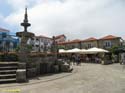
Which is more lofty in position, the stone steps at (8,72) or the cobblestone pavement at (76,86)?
the stone steps at (8,72)

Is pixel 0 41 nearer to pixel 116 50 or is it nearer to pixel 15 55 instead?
pixel 15 55

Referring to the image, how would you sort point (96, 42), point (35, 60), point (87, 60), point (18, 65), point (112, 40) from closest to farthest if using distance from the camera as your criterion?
1. point (18, 65)
2. point (35, 60)
3. point (87, 60)
4. point (112, 40)
5. point (96, 42)

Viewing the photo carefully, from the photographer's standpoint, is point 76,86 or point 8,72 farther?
point 8,72

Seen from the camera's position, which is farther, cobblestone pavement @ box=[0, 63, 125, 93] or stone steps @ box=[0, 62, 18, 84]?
stone steps @ box=[0, 62, 18, 84]

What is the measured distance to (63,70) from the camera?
1563cm

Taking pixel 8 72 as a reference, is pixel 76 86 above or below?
below

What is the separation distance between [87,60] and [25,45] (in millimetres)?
22171

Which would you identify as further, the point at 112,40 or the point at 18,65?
the point at 112,40

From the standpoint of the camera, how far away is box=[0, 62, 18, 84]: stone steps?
10191 mm

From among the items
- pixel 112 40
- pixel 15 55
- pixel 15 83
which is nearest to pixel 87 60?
pixel 112 40

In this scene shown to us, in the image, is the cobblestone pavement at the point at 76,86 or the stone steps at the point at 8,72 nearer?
the cobblestone pavement at the point at 76,86

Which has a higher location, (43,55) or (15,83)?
(43,55)

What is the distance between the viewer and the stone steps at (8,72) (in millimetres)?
10191

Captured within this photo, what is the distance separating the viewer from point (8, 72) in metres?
10.9
